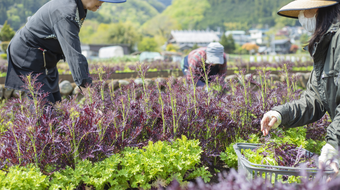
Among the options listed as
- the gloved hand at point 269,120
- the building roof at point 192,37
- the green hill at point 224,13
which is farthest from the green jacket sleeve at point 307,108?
the green hill at point 224,13

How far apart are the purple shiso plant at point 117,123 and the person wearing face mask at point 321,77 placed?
58 centimetres

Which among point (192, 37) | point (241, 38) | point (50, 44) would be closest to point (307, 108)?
point (50, 44)

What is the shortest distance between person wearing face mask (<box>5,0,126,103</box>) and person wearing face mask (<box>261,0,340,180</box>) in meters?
1.38

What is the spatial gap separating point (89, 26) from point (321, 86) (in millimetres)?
81897

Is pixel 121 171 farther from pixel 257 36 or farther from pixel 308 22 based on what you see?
pixel 257 36

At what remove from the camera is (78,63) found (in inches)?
72.5

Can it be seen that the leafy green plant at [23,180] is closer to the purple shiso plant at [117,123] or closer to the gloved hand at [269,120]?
the purple shiso plant at [117,123]

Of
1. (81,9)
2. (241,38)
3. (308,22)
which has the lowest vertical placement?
(241,38)

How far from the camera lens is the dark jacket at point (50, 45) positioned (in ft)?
6.01

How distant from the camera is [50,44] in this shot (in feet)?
6.66

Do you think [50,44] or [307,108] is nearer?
[307,108]

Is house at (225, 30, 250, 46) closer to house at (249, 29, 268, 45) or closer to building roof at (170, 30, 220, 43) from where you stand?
house at (249, 29, 268, 45)

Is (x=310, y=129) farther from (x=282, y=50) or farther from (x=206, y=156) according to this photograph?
(x=282, y=50)

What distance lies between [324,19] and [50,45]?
6.59 ft
